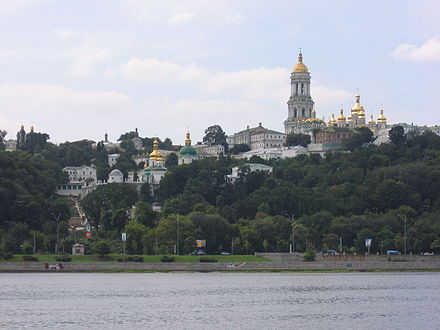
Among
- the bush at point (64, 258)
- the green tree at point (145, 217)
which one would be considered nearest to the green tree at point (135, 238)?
the bush at point (64, 258)

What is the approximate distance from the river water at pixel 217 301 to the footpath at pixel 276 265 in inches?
38.5

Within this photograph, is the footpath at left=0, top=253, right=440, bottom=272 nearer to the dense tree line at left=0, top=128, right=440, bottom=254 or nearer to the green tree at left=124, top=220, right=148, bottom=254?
the dense tree line at left=0, top=128, right=440, bottom=254

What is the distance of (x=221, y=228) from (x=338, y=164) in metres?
62.9

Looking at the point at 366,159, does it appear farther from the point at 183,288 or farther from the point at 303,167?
the point at 183,288

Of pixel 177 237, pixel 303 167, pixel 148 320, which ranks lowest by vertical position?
pixel 148 320

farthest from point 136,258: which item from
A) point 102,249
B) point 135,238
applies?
point 135,238

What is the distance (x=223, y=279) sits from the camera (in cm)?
10950

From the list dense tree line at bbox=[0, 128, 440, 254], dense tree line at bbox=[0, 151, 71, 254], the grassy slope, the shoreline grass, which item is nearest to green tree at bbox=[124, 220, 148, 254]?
dense tree line at bbox=[0, 128, 440, 254]

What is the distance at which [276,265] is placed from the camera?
383ft

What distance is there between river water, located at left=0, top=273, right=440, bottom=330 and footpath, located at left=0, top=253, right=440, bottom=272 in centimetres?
98

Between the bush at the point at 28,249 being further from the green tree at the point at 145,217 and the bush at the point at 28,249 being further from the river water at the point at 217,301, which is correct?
the green tree at the point at 145,217

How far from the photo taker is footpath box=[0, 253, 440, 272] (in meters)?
110

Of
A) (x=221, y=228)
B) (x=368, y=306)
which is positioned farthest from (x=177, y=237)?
(x=368, y=306)

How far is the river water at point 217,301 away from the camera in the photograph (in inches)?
2805
